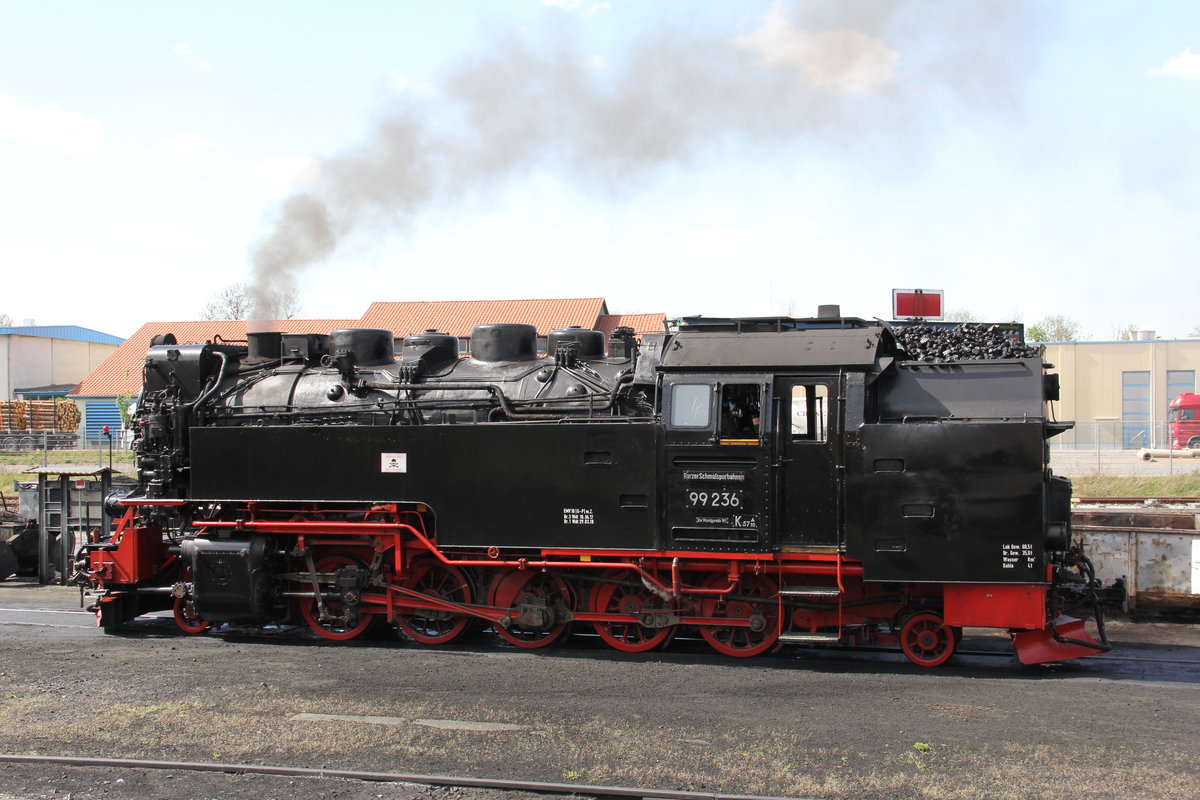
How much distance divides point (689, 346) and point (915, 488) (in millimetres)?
2567

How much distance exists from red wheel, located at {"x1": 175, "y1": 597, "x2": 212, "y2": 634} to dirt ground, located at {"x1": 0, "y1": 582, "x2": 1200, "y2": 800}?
965mm

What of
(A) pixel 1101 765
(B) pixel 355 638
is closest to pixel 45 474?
(B) pixel 355 638

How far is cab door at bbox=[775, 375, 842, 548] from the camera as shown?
9422mm

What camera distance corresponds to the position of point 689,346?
1016 cm

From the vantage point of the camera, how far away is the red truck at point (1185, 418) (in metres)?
35.4

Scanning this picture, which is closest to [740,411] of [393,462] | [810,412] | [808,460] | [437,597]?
[810,412]

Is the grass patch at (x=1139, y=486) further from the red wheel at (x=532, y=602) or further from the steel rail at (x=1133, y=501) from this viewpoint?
the red wheel at (x=532, y=602)

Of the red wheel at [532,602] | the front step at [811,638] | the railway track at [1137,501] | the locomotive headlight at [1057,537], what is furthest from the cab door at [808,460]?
the railway track at [1137,501]

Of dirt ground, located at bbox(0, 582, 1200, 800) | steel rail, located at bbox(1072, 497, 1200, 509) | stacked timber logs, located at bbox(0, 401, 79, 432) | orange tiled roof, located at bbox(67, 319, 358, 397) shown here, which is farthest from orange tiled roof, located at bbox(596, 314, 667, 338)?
dirt ground, located at bbox(0, 582, 1200, 800)

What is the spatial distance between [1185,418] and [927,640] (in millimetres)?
32044

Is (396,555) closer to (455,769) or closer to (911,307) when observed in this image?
(455,769)

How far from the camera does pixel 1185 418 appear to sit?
36250mm

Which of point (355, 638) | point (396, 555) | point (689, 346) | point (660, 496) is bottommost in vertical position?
point (355, 638)

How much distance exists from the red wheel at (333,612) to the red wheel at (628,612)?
2660mm
